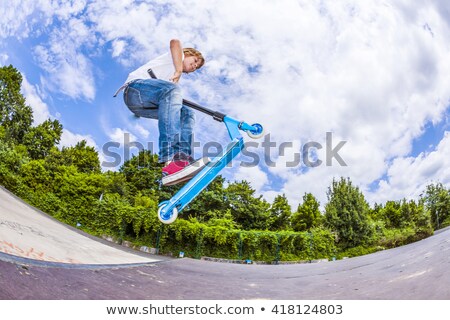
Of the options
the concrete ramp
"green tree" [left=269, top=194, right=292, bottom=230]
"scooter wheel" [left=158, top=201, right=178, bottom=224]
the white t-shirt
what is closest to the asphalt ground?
the concrete ramp

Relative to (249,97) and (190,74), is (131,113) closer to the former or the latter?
(190,74)

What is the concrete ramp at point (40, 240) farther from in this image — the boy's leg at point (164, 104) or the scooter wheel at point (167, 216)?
the boy's leg at point (164, 104)

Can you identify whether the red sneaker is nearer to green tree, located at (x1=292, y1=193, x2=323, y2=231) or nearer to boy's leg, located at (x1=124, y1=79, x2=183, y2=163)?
boy's leg, located at (x1=124, y1=79, x2=183, y2=163)

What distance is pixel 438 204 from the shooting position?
2.69 metres

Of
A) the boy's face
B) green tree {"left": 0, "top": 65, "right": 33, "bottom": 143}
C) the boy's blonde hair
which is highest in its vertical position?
green tree {"left": 0, "top": 65, "right": 33, "bottom": 143}

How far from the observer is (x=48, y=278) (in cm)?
146

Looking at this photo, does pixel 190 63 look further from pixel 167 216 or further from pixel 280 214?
pixel 280 214

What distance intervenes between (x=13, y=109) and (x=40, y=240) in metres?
2.91

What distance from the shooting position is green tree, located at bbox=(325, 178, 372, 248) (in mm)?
2877

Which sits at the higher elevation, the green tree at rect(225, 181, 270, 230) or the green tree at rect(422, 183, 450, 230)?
the green tree at rect(225, 181, 270, 230)

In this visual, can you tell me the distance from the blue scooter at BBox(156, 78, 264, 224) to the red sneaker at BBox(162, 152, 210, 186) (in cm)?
4

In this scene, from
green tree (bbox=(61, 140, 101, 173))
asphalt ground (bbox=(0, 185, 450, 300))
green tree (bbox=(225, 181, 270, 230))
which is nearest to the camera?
asphalt ground (bbox=(0, 185, 450, 300))

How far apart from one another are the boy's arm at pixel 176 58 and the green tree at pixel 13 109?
10.2ft

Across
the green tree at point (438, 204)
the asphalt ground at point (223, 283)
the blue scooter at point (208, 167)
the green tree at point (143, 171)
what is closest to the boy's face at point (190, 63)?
the blue scooter at point (208, 167)
